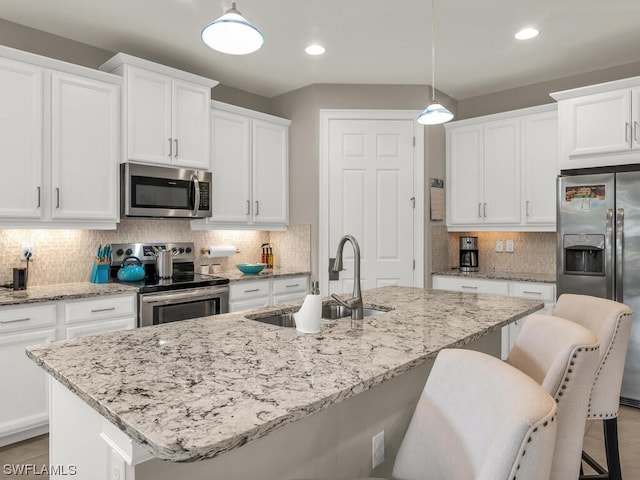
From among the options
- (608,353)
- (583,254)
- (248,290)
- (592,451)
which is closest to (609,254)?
(583,254)

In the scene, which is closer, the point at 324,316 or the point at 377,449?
the point at 377,449

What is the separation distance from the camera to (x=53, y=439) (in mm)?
1456

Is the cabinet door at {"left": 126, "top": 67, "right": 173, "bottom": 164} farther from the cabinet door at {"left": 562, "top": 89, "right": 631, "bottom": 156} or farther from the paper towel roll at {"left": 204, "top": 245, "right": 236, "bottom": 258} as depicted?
the cabinet door at {"left": 562, "top": 89, "right": 631, "bottom": 156}

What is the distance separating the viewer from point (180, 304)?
3240 millimetres

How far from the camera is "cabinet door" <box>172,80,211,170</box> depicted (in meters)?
3.52

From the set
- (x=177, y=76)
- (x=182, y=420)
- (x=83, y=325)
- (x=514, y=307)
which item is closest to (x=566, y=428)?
(x=182, y=420)

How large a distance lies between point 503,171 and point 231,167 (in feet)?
8.42

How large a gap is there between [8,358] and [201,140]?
6.79ft

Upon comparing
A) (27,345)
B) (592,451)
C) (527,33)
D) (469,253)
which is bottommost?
(592,451)

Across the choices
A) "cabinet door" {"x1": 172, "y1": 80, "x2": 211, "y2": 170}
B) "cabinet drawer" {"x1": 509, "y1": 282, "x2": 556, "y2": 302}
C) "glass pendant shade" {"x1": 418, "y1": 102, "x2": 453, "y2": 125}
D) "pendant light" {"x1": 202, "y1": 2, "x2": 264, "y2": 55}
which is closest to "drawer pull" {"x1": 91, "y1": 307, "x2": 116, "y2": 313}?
A: "cabinet door" {"x1": 172, "y1": 80, "x2": 211, "y2": 170}

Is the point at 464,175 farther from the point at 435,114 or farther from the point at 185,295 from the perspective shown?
the point at 185,295

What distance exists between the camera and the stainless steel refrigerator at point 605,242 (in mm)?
3113

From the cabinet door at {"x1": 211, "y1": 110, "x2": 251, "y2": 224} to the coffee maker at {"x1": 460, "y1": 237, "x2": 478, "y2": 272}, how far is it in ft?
7.52

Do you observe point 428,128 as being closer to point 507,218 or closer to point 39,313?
point 507,218
